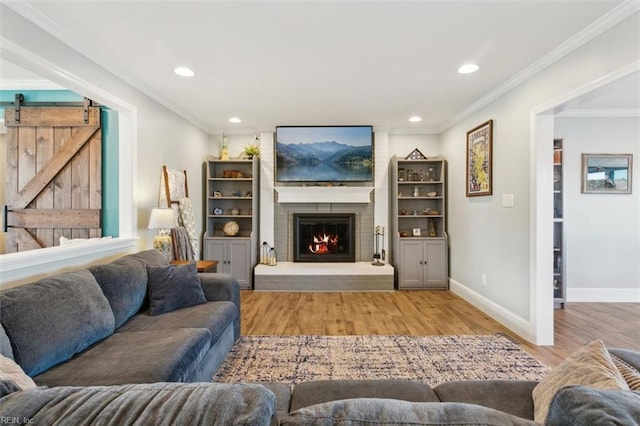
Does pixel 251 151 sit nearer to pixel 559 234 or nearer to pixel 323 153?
pixel 323 153

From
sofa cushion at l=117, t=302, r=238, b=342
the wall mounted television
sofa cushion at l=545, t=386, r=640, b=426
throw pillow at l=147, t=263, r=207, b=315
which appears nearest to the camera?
sofa cushion at l=545, t=386, r=640, b=426

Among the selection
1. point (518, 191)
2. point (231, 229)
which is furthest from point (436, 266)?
point (231, 229)

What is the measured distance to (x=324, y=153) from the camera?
4867 mm

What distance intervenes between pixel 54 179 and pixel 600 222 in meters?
6.55

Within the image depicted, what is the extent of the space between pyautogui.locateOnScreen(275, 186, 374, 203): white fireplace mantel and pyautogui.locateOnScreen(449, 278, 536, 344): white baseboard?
6.25 ft

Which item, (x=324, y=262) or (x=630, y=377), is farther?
(x=324, y=262)

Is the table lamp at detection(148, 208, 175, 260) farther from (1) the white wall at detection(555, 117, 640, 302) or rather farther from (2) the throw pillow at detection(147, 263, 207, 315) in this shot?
(1) the white wall at detection(555, 117, 640, 302)

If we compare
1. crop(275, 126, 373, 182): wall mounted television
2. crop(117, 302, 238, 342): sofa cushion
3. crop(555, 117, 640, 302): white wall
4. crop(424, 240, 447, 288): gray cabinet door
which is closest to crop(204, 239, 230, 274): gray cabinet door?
crop(275, 126, 373, 182): wall mounted television

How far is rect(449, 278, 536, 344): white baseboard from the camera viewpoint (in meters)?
2.92

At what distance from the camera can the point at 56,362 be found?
5.12 ft

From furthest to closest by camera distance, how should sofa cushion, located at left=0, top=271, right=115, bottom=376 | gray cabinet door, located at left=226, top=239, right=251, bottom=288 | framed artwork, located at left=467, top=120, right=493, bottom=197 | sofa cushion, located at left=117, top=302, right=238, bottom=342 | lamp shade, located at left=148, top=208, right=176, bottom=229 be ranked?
gray cabinet door, located at left=226, top=239, right=251, bottom=288
framed artwork, located at left=467, top=120, right=493, bottom=197
lamp shade, located at left=148, top=208, right=176, bottom=229
sofa cushion, located at left=117, top=302, right=238, bottom=342
sofa cushion, located at left=0, top=271, right=115, bottom=376

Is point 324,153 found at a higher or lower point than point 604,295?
higher

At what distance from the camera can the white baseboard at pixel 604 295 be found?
3.99 m

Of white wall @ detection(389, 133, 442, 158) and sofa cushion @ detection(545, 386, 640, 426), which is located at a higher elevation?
white wall @ detection(389, 133, 442, 158)
